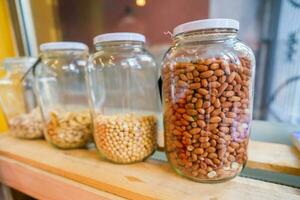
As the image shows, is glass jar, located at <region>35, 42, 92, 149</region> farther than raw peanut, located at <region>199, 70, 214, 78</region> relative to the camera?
Yes

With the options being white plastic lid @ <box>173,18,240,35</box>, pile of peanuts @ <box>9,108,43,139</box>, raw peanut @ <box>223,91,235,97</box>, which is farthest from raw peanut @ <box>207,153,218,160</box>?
pile of peanuts @ <box>9,108,43,139</box>

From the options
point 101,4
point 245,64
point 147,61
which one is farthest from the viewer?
point 101,4

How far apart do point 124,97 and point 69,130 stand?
167mm

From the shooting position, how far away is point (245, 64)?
34 centimetres

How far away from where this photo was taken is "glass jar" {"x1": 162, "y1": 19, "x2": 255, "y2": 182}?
0.33m

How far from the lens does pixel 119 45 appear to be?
0.46 meters

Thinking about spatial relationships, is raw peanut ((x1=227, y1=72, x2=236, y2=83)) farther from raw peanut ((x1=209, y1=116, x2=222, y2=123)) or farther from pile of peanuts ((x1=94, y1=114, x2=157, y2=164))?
pile of peanuts ((x1=94, y1=114, x2=157, y2=164))

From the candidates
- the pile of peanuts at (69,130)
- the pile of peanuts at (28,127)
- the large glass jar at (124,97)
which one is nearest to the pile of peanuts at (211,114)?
Result: the large glass jar at (124,97)

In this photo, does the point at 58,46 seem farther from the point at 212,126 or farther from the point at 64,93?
the point at 212,126

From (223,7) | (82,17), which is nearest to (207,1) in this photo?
(223,7)

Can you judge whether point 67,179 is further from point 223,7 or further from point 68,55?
point 223,7

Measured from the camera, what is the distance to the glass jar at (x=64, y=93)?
1.76 ft

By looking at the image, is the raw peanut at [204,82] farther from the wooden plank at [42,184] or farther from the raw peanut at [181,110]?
the wooden plank at [42,184]

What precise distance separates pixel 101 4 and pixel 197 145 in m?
0.65
